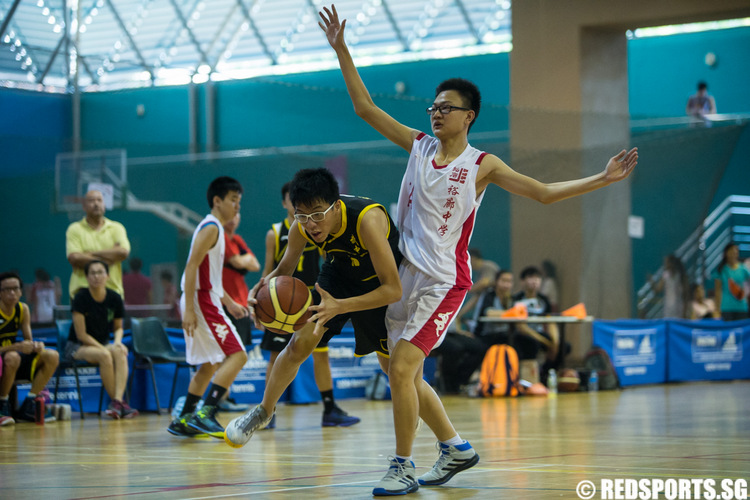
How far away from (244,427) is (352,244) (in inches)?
42.5

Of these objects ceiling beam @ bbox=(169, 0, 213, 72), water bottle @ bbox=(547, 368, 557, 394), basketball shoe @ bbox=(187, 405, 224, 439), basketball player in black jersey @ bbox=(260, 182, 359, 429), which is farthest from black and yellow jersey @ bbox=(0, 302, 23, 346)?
ceiling beam @ bbox=(169, 0, 213, 72)

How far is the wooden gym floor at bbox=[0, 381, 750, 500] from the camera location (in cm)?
460

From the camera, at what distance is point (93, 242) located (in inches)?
398

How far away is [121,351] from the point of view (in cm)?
973

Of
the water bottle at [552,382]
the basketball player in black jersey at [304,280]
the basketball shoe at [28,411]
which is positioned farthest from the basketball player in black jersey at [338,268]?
the water bottle at [552,382]

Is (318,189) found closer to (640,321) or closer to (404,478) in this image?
(404,478)

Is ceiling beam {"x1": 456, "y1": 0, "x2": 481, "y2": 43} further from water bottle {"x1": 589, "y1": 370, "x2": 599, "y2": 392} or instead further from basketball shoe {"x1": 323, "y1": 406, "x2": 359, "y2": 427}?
basketball shoe {"x1": 323, "y1": 406, "x2": 359, "y2": 427}

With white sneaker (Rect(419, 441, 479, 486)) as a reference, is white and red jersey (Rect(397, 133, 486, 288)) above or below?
above

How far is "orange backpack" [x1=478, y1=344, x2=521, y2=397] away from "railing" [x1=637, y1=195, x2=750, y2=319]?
393cm

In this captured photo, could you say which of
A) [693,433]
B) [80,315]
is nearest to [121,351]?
[80,315]

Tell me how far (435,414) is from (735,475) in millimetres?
1447

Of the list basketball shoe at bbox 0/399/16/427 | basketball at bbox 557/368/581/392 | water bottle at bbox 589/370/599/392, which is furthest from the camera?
water bottle at bbox 589/370/599/392

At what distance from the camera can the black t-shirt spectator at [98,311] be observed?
383 inches

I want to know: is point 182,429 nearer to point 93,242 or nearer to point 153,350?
point 153,350
